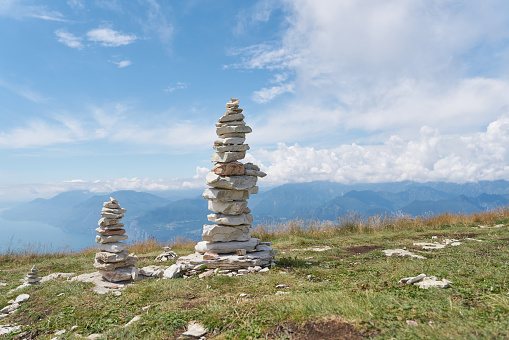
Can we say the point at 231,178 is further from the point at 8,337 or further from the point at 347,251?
the point at 8,337

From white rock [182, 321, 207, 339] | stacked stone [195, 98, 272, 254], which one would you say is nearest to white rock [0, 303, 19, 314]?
stacked stone [195, 98, 272, 254]

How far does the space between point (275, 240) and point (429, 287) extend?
1281cm

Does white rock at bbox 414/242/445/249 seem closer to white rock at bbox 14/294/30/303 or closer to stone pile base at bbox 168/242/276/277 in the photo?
stone pile base at bbox 168/242/276/277

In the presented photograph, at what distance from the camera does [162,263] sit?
1173cm

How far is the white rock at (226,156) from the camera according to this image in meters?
10.6

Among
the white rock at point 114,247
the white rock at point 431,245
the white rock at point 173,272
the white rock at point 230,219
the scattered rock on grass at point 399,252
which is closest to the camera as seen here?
the white rock at point 173,272

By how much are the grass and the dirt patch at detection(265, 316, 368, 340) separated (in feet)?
0.04

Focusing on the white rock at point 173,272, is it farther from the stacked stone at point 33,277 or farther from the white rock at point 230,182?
the stacked stone at point 33,277

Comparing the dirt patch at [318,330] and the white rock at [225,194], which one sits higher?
the white rock at [225,194]

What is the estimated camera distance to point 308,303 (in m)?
4.59

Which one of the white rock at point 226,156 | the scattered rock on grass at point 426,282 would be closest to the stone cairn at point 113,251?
the white rock at point 226,156

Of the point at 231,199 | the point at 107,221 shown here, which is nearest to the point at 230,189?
the point at 231,199

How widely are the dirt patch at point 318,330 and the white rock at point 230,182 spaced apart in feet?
21.8

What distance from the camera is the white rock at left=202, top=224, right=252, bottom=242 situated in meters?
10.2
